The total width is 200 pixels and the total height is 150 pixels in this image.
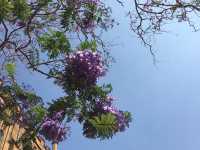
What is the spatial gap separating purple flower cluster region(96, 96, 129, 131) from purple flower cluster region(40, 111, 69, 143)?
615mm

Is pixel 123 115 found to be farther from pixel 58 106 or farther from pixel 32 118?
pixel 32 118

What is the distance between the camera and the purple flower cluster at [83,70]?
7969mm

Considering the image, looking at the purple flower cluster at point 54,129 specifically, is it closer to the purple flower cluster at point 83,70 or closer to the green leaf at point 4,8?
the purple flower cluster at point 83,70

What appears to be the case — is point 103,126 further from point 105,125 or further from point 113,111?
point 113,111

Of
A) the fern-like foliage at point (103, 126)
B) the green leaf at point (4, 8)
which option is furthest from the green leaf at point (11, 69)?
the fern-like foliage at point (103, 126)

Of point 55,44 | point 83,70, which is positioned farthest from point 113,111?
point 55,44

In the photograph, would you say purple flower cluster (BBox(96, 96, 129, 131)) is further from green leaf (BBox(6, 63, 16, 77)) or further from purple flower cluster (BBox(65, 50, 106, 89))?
green leaf (BBox(6, 63, 16, 77))

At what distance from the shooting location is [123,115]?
851 centimetres

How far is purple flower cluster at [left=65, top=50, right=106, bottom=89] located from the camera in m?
7.97

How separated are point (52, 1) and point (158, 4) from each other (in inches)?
81.3

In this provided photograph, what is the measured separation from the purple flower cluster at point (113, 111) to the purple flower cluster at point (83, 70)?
416 millimetres

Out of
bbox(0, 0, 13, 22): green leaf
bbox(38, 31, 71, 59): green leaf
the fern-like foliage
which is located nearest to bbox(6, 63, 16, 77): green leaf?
bbox(38, 31, 71, 59): green leaf

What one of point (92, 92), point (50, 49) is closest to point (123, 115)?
point (92, 92)

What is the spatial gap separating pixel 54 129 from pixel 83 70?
1.04m
